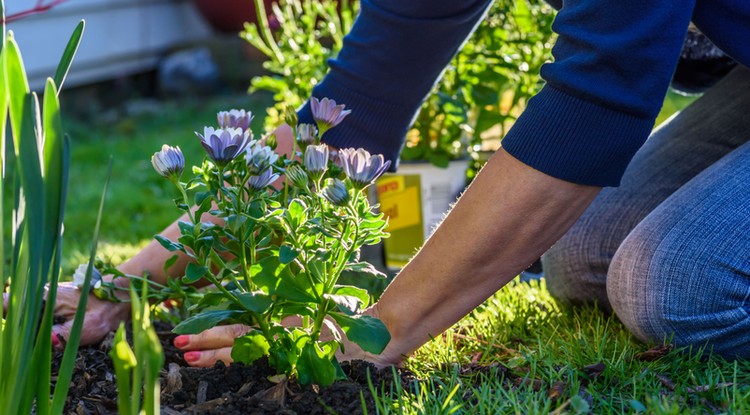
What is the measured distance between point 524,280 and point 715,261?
69 cm

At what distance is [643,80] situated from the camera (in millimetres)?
1324

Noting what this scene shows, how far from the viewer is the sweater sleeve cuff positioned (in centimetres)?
134

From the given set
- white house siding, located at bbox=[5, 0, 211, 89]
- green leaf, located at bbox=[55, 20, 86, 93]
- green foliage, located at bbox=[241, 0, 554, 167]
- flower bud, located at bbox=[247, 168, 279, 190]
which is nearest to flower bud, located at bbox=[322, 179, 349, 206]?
flower bud, located at bbox=[247, 168, 279, 190]

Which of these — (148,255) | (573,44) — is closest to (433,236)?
(573,44)

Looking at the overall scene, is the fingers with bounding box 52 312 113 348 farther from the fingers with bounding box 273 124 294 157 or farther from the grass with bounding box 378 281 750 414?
the grass with bounding box 378 281 750 414

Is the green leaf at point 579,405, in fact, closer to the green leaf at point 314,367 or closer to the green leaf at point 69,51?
the green leaf at point 314,367

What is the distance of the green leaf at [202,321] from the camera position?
1275mm

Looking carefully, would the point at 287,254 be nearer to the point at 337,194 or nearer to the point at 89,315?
the point at 337,194

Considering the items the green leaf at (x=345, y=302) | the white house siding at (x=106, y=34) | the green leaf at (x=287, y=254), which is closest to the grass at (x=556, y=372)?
the green leaf at (x=345, y=302)

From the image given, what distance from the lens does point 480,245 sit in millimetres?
Result: 1380

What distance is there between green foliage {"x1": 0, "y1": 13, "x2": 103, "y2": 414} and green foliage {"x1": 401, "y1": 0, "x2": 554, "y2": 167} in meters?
1.29

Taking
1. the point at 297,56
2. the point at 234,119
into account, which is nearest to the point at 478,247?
the point at 234,119

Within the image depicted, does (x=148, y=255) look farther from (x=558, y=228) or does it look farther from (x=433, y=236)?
(x=558, y=228)

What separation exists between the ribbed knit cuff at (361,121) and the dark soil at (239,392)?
488 mm
